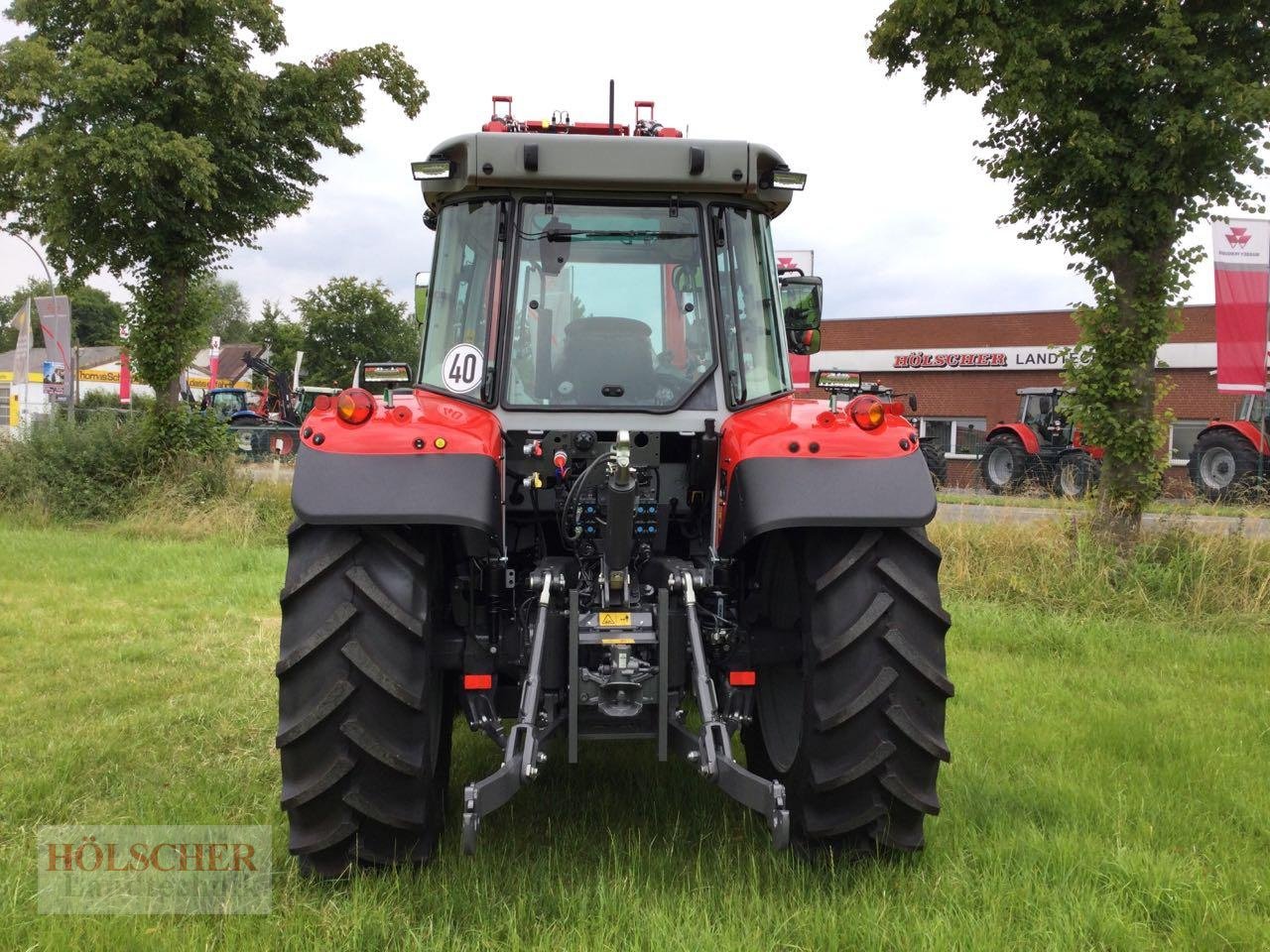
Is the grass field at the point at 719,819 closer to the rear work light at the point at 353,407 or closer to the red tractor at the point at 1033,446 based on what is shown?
the rear work light at the point at 353,407

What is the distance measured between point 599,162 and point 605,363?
2.34 ft

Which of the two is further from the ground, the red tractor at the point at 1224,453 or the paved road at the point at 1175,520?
the red tractor at the point at 1224,453

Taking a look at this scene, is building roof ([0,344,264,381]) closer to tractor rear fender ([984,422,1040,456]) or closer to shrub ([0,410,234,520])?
shrub ([0,410,234,520])

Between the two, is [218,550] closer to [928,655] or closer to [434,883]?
[434,883]

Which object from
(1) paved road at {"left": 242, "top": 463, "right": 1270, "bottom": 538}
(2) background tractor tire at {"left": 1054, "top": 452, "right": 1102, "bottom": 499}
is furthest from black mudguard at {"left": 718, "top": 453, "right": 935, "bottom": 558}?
(2) background tractor tire at {"left": 1054, "top": 452, "right": 1102, "bottom": 499}

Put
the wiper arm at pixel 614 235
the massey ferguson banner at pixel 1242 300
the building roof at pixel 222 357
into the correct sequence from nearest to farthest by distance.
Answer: the wiper arm at pixel 614 235, the massey ferguson banner at pixel 1242 300, the building roof at pixel 222 357

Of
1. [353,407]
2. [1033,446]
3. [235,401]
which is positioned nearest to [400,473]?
[353,407]

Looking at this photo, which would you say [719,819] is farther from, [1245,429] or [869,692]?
[1245,429]

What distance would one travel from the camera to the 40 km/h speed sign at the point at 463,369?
3.51m

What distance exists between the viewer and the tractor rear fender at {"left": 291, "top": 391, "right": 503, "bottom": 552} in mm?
2891

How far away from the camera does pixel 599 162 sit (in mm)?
3467

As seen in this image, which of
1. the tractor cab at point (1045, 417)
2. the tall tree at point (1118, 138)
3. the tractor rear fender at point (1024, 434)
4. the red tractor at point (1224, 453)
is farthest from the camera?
the tractor cab at point (1045, 417)

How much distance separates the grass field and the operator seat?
5.04ft

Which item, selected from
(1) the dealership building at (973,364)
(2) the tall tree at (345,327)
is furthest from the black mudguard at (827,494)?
(2) the tall tree at (345,327)
